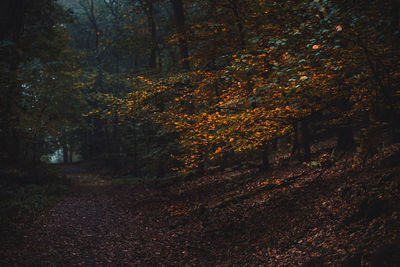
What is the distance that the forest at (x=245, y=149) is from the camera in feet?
15.1

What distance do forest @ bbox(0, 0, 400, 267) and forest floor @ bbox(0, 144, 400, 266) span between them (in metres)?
0.04

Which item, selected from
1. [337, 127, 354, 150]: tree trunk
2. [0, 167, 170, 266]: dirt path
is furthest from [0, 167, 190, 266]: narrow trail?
[337, 127, 354, 150]: tree trunk

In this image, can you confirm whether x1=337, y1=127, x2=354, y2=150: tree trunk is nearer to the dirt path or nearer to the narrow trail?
the narrow trail

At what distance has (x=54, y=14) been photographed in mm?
14742

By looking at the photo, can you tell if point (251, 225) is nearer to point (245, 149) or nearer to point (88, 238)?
point (245, 149)

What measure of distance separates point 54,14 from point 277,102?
14000 mm

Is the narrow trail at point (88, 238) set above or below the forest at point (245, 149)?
below

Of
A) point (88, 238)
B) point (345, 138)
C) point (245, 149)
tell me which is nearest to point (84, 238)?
point (88, 238)

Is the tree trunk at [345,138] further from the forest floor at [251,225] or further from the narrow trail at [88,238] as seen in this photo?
the narrow trail at [88,238]

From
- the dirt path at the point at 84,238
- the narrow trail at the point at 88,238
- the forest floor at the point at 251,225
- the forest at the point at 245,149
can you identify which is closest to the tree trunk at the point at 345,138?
the forest at the point at 245,149

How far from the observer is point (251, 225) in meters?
7.59

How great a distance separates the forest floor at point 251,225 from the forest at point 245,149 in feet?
0.12

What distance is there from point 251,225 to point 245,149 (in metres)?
2.09

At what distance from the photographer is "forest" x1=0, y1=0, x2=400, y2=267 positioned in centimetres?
461
